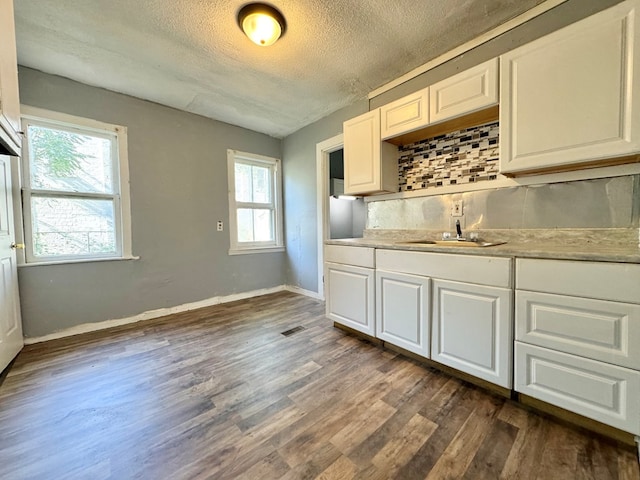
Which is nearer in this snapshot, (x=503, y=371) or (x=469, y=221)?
(x=503, y=371)

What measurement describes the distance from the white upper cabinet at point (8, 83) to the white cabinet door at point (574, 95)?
2743mm

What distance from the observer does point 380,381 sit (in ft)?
5.50

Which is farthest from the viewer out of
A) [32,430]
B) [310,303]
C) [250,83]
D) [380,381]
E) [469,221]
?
[310,303]

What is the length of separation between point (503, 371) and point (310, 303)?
2.24m

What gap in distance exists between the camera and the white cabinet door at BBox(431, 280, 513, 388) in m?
1.42

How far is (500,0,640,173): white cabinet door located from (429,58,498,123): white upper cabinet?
0.08 m

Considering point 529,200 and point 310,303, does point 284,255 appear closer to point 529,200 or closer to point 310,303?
point 310,303

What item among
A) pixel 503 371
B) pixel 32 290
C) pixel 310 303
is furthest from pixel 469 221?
pixel 32 290

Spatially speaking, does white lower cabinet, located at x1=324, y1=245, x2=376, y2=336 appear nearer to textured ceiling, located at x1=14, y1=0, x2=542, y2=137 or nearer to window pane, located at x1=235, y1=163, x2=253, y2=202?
textured ceiling, located at x1=14, y1=0, x2=542, y2=137

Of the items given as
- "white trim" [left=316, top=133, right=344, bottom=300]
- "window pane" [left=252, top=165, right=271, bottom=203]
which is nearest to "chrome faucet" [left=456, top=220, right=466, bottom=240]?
"white trim" [left=316, top=133, right=344, bottom=300]

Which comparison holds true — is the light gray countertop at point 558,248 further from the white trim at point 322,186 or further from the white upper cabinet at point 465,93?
the white trim at point 322,186

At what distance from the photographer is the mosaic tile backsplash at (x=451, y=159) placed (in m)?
1.94

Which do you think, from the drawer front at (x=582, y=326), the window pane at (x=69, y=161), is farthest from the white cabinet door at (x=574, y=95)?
the window pane at (x=69, y=161)

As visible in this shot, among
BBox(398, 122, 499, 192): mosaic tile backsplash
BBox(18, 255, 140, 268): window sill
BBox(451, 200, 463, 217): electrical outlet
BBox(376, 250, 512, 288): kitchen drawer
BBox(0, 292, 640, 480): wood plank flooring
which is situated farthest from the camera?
BBox(18, 255, 140, 268): window sill
